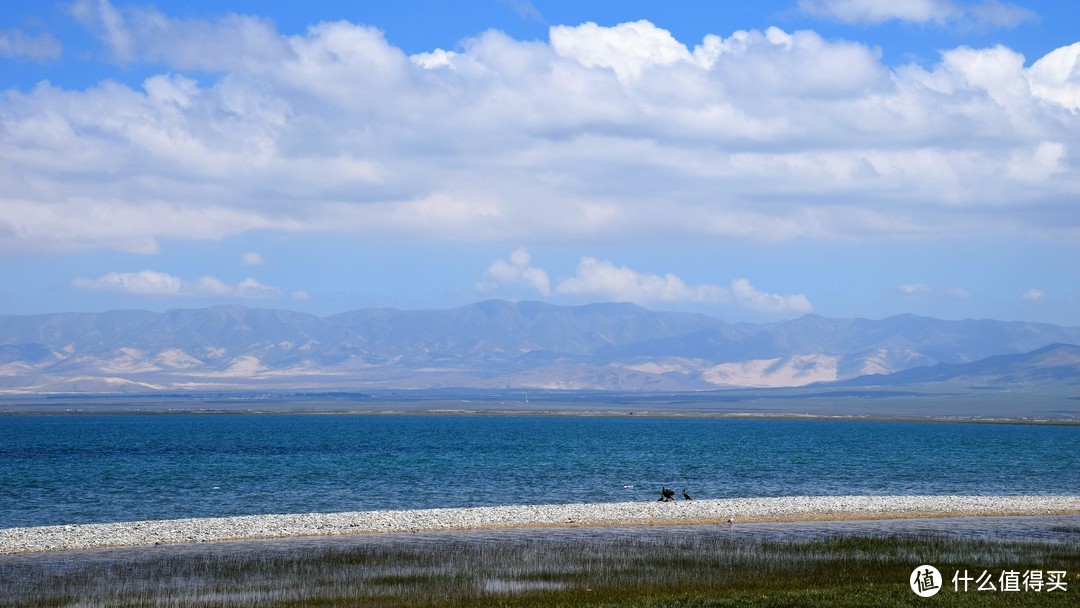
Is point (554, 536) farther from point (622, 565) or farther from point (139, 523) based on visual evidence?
point (139, 523)

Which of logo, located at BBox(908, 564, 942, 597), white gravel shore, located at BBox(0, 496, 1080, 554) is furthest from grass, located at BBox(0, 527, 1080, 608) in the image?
white gravel shore, located at BBox(0, 496, 1080, 554)

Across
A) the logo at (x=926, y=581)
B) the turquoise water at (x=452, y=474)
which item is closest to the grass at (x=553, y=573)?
the logo at (x=926, y=581)

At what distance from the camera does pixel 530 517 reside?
159 ft

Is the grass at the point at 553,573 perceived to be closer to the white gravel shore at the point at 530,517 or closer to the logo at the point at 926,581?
the logo at the point at 926,581

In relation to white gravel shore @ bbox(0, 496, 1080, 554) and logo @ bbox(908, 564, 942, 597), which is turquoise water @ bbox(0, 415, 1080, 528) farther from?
logo @ bbox(908, 564, 942, 597)

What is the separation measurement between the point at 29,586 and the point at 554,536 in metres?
18.1

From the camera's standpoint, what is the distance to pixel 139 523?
153 feet

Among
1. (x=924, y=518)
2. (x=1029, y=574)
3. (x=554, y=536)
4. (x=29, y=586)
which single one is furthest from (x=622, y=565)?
(x=924, y=518)

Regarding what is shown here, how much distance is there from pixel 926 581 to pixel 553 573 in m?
10.4

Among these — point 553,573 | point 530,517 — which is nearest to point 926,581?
point 553,573

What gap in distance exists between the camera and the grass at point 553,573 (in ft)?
94.9

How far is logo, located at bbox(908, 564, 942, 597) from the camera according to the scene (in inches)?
1111

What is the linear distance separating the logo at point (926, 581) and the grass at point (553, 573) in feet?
1.00

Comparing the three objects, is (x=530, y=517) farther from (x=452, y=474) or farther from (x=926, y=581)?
(x=452, y=474)
